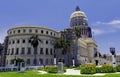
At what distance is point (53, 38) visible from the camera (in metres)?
97.4

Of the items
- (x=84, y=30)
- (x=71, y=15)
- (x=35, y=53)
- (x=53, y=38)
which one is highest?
(x=71, y=15)

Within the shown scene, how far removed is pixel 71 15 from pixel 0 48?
205 feet

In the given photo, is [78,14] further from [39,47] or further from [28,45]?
[28,45]

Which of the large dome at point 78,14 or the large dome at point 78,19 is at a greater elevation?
the large dome at point 78,14

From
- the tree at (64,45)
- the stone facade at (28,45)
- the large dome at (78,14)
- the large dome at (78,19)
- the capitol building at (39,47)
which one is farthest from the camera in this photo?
the large dome at (78,14)

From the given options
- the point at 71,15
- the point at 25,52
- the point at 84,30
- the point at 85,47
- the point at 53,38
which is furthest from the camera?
the point at 71,15

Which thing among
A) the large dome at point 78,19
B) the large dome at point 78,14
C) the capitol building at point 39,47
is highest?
the large dome at point 78,14

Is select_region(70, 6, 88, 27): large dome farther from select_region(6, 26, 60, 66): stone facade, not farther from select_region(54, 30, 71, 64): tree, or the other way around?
select_region(6, 26, 60, 66): stone facade

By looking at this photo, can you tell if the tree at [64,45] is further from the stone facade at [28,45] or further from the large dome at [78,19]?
the large dome at [78,19]

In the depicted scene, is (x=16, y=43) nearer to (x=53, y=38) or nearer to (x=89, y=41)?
(x=53, y=38)

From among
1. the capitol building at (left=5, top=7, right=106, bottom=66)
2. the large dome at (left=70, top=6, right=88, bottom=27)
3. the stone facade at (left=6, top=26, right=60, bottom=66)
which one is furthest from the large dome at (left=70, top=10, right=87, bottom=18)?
the stone facade at (left=6, top=26, right=60, bottom=66)

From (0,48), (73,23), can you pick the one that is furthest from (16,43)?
(73,23)

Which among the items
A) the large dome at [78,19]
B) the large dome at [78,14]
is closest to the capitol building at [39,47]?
the large dome at [78,19]

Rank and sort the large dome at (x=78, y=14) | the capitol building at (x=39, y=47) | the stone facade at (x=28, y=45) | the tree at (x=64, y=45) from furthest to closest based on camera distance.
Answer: the large dome at (x=78, y=14) < the capitol building at (x=39, y=47) < the stone facade at (x=28, y=45) < the tree at (x=64, y=45)
